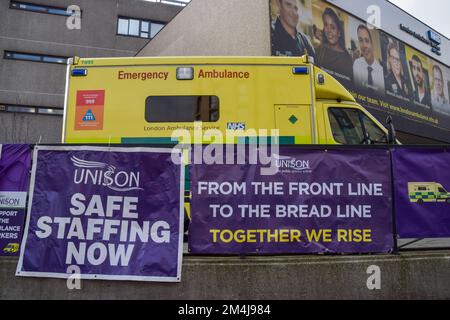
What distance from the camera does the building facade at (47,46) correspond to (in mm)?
27219

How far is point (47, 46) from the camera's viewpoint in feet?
93.3

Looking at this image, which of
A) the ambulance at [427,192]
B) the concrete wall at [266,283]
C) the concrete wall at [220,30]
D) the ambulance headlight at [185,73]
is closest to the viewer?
the concrete wall at [266,283]

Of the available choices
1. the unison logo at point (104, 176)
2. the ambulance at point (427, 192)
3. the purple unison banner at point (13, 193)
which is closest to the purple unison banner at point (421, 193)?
the ambulance at point (427, 192)

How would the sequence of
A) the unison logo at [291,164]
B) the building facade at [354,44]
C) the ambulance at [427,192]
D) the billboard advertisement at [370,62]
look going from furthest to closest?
the billboard advertisement at [370,62] < the building facade at [354,44] < the ambulance at [427,192] < the unison logo at [291,164]

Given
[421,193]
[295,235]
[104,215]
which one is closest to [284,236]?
[295,235]

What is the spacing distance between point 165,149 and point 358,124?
4.35 m

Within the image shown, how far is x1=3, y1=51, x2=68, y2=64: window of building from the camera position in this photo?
2792 centimetres

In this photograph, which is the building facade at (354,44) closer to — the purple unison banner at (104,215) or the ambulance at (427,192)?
the ambulance at (427,192)

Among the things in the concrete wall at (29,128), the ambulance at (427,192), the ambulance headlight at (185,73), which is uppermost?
the concrete wall at (29,128)

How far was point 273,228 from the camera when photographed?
4820 millimetres

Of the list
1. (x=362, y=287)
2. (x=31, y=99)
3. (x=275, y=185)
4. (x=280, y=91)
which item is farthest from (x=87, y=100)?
(x=31, y=99)

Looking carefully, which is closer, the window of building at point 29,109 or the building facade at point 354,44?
the building facade at point 354,44

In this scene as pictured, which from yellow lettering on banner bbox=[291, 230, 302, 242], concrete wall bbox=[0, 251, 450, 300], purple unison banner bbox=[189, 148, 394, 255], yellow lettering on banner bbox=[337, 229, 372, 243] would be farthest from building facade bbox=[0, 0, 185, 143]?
yellow lettering on banner bbox=[337, 229, 372, 243]
